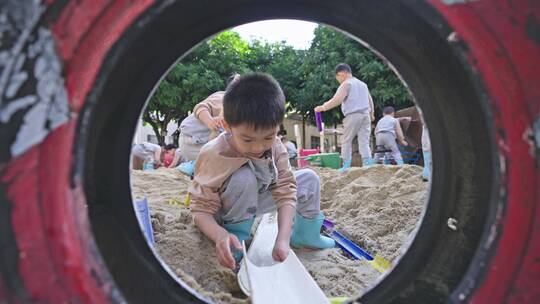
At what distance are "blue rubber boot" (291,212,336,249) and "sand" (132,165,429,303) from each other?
5 cm

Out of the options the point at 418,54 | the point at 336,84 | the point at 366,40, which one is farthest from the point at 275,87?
the point at 336,84

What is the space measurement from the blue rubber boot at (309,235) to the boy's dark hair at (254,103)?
69 cm

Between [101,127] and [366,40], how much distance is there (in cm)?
70

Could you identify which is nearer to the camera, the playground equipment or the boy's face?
the boy's face

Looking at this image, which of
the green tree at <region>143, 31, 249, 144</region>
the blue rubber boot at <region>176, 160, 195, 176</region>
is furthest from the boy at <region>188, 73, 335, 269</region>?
the green tree at <region>143, 31, 249, 144</region>

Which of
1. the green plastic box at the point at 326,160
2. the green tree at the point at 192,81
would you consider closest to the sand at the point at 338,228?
Answer: the green plastic box at the point at 326,160

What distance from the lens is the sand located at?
1740 mm

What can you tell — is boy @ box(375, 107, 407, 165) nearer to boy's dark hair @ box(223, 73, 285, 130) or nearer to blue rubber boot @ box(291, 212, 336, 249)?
blue rubber boot @ box(291, 212, 336, 249)

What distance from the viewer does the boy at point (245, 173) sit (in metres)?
1.83

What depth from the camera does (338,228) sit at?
106 inches

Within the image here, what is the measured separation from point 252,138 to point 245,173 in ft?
0.69

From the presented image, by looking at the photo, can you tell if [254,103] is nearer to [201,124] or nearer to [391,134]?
[201,124]

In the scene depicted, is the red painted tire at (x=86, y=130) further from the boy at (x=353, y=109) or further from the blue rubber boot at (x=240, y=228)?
the boy at (x=353, y=109)

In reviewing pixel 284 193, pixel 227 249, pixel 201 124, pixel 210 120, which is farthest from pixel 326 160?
pixel 227 249
